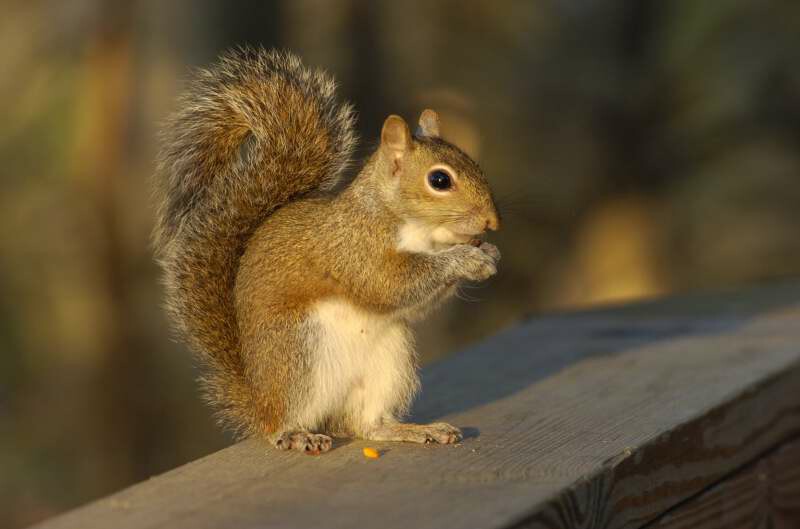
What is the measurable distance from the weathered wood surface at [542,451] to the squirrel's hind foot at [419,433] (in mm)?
33

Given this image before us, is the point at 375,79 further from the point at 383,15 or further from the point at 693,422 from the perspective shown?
the point at 693,422

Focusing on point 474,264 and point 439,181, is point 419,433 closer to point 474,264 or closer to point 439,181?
point 474,264

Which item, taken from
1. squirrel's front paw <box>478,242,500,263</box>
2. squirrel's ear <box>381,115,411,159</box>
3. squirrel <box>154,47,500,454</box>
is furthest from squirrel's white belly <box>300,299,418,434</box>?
squirrel's ear <box>381,115,411,159</box>

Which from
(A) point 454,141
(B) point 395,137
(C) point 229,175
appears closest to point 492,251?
(B) point 395,137

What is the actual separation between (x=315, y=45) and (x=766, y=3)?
2.66 m

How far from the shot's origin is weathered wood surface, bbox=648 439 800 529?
7.36ft

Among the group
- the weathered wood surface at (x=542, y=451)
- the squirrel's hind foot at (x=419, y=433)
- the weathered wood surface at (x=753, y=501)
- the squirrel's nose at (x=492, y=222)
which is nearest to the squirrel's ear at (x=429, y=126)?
the squirrel's nose at (x=492, y=222)

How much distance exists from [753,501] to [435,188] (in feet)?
Result: 3.04

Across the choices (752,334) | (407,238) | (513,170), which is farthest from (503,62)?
(407,238)

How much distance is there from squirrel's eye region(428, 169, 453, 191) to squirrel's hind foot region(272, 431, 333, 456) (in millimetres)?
655

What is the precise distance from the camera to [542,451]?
2156mm

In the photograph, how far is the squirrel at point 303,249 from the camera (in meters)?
2.44

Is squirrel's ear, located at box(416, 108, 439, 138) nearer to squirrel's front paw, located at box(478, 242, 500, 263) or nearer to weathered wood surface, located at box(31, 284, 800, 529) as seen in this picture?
squirrel's front paw, located at box(478, 242, 500, 263)

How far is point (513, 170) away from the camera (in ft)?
22.2
